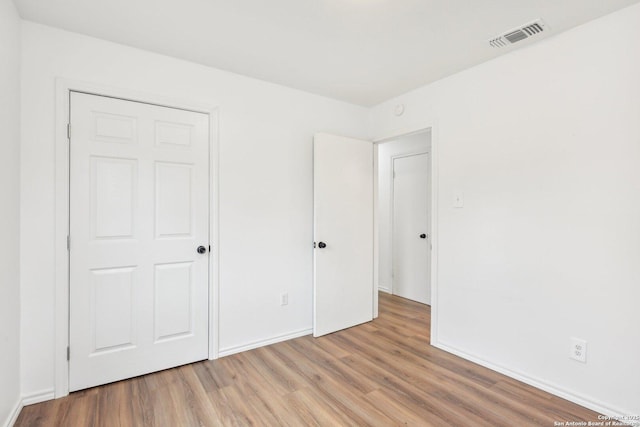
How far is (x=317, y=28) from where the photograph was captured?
6.52ft

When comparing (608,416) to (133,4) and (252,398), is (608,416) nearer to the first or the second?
(252,398)

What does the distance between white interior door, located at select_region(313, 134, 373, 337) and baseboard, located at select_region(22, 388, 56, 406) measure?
6.42ft

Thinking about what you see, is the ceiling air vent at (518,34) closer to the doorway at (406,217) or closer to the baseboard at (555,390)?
the doorway at (406,217)

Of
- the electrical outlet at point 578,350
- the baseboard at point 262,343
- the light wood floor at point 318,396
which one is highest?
the electrical outlet at point 578,350

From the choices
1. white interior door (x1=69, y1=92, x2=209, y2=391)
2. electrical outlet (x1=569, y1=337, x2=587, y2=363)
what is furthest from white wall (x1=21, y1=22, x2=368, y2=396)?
electrical outlet (x1=569, y1=337, x2=587, y2=363)

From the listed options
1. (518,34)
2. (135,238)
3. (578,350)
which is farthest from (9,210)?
(578,350)

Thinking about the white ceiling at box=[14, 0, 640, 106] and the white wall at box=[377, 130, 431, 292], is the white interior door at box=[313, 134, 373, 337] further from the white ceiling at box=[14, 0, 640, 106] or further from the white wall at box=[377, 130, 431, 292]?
the white wall at box=[377, 130, 431, 292]

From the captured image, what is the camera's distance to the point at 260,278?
2.76 m

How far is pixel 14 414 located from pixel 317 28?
2947mm

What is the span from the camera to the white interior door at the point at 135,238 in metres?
2.05

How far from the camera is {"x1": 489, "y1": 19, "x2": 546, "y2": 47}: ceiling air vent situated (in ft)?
6.31

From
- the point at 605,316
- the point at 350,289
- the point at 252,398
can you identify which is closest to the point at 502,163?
the point at 605,316

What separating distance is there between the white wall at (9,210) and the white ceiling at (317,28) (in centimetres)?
27

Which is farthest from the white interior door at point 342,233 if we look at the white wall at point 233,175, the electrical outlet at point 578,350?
the electrical outlet at point 578,350
